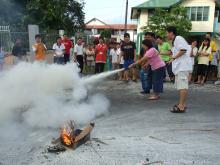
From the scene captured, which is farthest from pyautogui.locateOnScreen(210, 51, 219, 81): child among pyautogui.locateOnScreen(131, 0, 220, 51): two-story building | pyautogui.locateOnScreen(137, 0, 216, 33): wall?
pyautogui.locateOnScreen(137, 0, 216, 33): wall

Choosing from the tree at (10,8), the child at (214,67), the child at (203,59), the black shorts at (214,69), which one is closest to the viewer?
the tree at (10,8)

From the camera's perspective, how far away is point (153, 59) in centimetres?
922

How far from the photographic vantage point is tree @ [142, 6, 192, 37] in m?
29.2

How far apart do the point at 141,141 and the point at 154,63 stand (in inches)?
152

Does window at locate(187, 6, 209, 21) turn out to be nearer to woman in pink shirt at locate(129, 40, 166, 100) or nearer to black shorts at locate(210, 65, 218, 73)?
black shorts at locate(210, 65, 218, 73)

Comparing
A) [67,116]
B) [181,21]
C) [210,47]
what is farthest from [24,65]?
[181,21]

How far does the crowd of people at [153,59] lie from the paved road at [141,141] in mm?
722

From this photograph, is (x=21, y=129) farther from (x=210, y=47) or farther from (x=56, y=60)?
(x=210, y=47)

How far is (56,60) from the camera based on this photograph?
13.4 m

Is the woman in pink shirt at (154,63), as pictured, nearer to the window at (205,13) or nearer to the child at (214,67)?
the child at (214,67)

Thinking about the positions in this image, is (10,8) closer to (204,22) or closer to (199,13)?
(204,22)

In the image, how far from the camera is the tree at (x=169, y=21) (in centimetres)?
2920

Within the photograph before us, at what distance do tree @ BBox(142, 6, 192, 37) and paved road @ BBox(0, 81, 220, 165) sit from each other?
69.0ft

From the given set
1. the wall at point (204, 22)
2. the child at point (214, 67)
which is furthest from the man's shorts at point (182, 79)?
the wall at point (204, 22)
